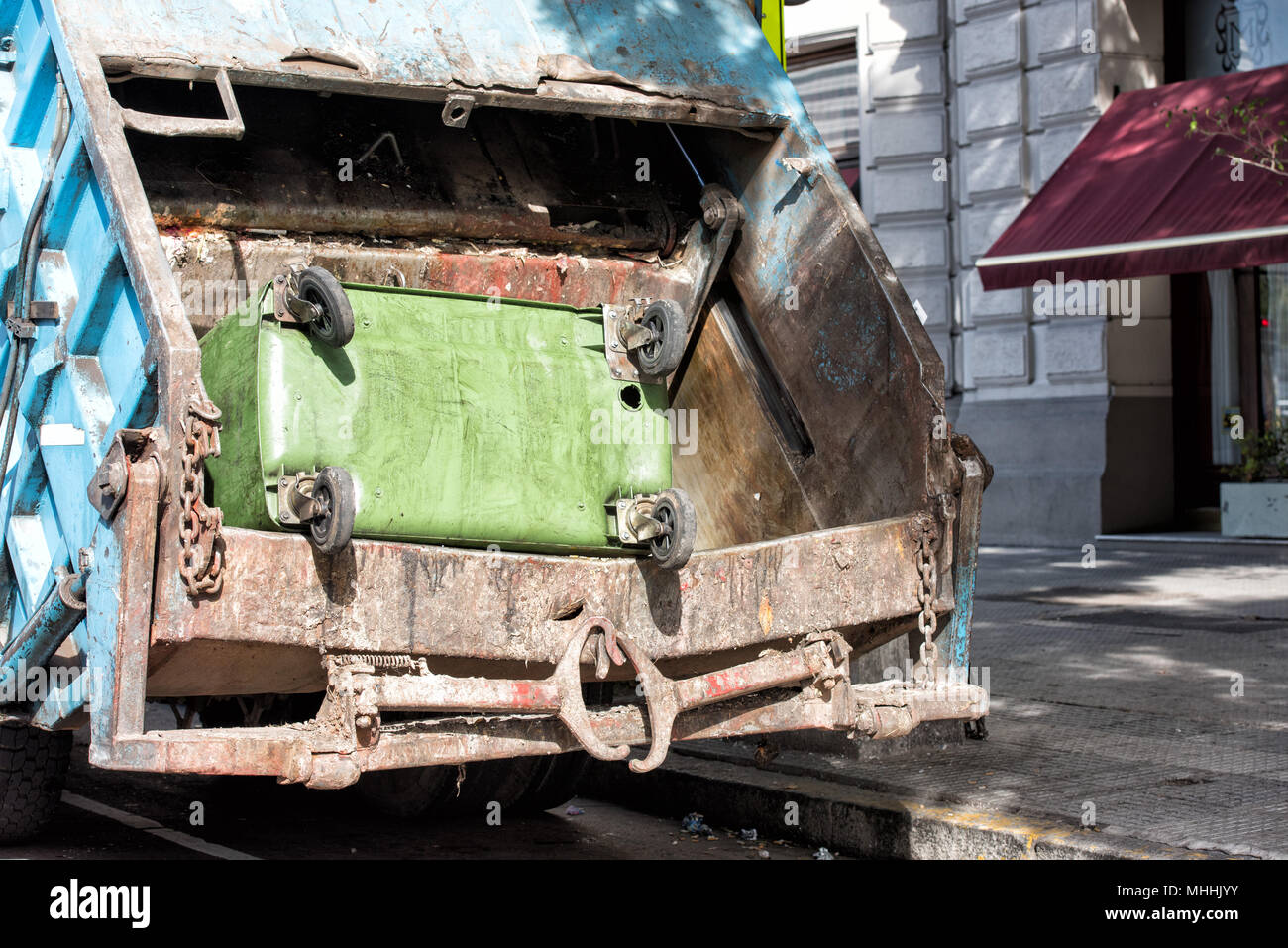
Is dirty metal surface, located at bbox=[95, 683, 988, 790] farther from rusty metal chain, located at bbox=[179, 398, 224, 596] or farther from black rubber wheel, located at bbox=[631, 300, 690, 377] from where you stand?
black rubber wheel, located at bbox=[631, 300, 690, 377]

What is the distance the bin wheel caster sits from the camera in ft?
12.8

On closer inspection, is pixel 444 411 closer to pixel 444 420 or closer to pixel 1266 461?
pixel 444 420

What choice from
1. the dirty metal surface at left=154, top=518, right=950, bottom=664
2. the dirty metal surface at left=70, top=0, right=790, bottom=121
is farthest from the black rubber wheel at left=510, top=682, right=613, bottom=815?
the dirty metal surface at left=70, top=0, right=790, bottom=121

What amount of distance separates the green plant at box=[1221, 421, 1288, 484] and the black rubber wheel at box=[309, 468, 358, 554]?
A: 34.7 feet

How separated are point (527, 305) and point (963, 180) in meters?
10.5

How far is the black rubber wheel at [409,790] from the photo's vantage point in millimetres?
5199

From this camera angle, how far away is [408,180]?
212 inches

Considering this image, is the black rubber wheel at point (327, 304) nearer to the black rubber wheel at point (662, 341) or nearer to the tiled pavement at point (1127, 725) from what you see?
the black rubber wheel at point (662, 341)

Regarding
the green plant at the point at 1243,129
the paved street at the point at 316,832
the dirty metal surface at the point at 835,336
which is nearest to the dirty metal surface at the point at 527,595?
the dirty metal surface at the point at 835,336

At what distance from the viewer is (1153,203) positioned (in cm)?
1124

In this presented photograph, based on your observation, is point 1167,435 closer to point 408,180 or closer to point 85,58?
point 408,180
